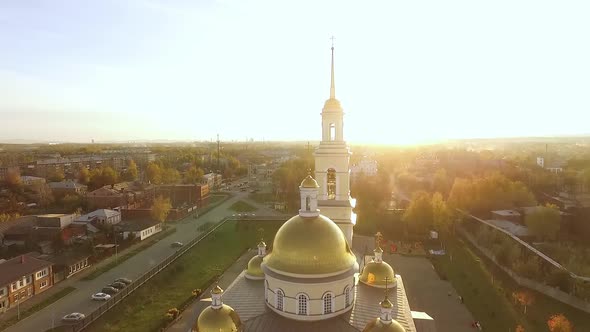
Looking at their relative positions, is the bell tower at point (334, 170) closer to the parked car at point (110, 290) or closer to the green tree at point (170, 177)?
the parked car at point (110, 290)

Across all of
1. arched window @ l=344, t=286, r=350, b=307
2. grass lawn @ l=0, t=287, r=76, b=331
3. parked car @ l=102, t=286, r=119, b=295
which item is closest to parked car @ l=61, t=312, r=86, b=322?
grass lawn @ l=0, t=287, r=76, b=331

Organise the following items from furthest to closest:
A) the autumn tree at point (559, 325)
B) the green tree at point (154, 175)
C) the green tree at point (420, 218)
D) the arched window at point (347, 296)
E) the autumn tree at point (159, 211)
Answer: the green tree at point (154, 175) → the autumn tree at point (159, 211) → the green tree at point (420, 218) → the autumn tree at point (559, 325) → the arched window at point (347, 296)

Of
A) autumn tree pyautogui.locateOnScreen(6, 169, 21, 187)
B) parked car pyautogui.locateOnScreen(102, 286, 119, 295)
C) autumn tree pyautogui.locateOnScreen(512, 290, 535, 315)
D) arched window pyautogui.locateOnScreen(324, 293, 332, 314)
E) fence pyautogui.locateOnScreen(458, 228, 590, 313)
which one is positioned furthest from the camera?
autumn tree pyautogui.locateOnScreen(6, 169, 21, 187)

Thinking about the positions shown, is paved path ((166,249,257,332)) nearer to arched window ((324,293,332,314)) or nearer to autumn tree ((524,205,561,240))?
arched window ((324,293,332,314))

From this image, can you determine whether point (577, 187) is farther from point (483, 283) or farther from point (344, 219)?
point (344, 219)

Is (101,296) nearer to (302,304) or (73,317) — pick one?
(73,317)

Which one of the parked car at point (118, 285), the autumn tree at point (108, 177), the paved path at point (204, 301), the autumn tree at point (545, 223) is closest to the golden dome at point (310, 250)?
the paved path at point (204, 301)
